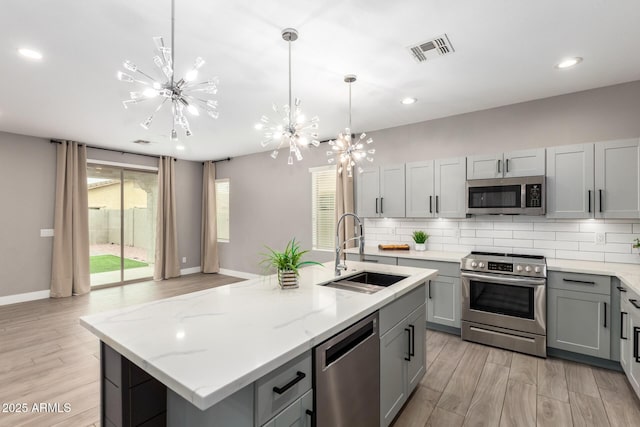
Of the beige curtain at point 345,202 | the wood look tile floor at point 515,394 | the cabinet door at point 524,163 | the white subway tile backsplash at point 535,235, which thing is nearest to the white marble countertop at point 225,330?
the wood look tile floor at point 515,394

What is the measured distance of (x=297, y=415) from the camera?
130cm

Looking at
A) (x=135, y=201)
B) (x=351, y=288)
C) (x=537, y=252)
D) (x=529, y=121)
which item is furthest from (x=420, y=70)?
(x=135, y=201)

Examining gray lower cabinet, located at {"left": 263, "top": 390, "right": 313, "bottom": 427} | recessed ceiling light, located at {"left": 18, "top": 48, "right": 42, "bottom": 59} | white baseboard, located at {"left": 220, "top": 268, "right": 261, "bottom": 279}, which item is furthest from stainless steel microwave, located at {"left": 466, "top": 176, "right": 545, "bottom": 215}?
white baseboard, located at {"left": 220, "top": 268, "right": 261, "bottom": 279}

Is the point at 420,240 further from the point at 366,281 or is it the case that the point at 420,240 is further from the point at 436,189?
the point at 366,281

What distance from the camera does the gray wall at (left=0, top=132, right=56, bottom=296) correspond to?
200 inches

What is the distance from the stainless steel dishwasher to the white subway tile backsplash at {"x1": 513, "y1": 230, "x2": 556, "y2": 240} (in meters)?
2.84

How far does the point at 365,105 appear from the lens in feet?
12.7

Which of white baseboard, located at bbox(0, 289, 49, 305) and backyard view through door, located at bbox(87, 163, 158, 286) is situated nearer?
white baseboard, located at bbox(0, 289, 49, 305)

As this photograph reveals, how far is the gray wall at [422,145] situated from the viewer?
11.0ft

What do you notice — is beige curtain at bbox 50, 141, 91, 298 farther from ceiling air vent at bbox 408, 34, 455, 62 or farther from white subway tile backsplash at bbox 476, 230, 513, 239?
white subway tile backsplash at bbox 476, 230, 513, 239

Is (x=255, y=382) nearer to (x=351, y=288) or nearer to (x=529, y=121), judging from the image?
(x=351, y=288)

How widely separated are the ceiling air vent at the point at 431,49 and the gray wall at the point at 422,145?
1.76 meters

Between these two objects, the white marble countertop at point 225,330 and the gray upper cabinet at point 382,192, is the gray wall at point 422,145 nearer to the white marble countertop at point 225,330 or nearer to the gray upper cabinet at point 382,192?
the gray upper cabinet at point 382,192

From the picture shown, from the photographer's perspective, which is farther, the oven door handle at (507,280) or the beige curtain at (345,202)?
the beige curtain at (345,202)
